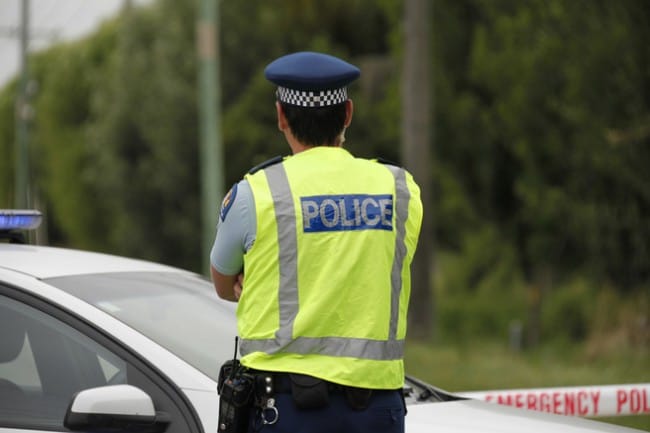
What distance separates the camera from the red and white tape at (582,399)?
5504 mm

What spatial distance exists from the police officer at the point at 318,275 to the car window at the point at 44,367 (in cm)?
68

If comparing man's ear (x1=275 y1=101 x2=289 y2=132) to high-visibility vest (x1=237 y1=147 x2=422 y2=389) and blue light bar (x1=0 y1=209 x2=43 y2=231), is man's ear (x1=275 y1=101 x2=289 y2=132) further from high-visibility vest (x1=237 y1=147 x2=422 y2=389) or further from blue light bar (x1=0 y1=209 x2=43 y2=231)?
blue light bar (x1=0 y1=209 x2=43 y2=231)

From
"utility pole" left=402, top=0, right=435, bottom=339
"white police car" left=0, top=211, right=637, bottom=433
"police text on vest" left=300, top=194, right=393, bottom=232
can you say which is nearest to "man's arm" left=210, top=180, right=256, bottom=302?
"police text on vest" left=300, top=194, right=393, bottom=232

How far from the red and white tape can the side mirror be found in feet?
7.13

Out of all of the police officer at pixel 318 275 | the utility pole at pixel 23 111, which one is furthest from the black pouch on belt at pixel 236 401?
the utility pole at pixel 23 111

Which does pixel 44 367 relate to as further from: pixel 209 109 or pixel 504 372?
pixel 209 109

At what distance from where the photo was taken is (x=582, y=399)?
552 centimetres

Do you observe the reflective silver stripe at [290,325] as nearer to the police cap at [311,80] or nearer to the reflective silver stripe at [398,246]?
the reflective silver stripe at [398,246]

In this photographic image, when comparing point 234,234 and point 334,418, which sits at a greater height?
point 234,234

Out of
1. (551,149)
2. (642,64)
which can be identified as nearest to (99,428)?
(642,64)

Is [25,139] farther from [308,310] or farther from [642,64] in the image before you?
[308,310]

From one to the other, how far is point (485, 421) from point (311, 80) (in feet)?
4.24

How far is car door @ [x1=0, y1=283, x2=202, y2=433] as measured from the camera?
3.74 m

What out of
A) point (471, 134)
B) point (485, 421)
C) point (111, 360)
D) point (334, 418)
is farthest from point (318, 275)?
point (471, 134)
